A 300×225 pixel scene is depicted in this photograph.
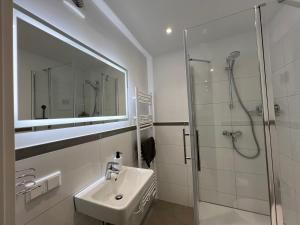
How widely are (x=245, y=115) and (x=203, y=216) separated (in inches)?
51.5

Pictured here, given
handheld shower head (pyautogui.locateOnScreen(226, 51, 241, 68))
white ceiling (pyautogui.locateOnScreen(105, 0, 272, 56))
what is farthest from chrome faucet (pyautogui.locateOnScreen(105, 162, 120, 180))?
handheld shower head (pyautogui.locateOnScreen(226, 51, 241, 68))

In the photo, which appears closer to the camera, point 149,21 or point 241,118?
point 149,21

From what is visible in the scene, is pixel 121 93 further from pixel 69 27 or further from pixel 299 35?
pixel 299 35

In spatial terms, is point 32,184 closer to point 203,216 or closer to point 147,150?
point 147,150

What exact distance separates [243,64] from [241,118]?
2.18 feet

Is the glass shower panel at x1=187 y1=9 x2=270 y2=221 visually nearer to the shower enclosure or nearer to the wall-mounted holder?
the shower enclosure

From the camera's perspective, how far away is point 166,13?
1605 mm

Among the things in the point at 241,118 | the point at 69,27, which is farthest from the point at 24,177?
the point at 241,118

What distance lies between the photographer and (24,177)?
800mm

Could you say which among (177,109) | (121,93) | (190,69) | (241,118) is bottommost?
(241,118)

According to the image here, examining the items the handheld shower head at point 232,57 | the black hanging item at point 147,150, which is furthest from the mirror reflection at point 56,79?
the handheld shower head at point 232,57

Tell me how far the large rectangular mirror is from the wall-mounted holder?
0.84 ft

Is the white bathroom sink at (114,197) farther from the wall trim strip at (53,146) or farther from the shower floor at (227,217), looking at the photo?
the shower floor at (227,217)

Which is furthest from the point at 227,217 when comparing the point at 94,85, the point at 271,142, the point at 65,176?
the point at 94,85
